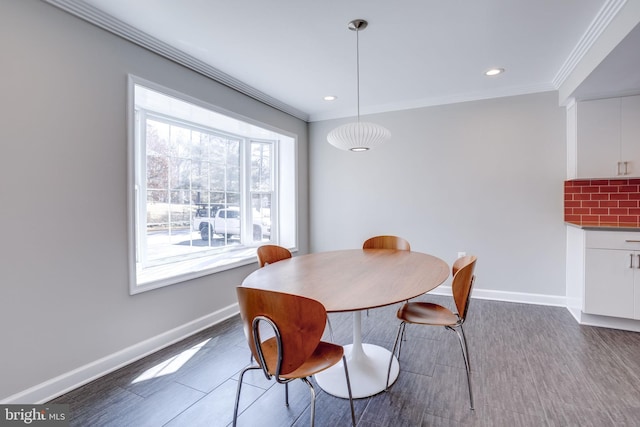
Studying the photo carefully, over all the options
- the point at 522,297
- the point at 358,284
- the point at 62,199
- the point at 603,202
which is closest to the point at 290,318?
the point at 358,284

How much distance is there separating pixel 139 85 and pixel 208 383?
2296 mm

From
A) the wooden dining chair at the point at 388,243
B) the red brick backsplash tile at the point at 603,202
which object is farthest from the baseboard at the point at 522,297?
the wooden dining chair at the point at 388,243

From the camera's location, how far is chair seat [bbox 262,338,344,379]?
1.35 m

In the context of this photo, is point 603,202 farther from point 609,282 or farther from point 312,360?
point 312,360

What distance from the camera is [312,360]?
148cm

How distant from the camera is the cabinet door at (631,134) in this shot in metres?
2.96

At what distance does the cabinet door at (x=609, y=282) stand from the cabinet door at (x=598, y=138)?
2.72 ft

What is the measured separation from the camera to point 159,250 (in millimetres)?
3172

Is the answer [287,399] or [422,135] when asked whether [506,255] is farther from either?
[287,399]

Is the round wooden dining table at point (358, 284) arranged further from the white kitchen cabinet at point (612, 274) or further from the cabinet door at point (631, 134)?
the cabinet door at point (631, 134)

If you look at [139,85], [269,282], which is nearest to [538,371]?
[269,282]

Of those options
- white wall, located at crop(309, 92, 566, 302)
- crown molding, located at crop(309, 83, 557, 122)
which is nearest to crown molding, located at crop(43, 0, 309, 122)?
crown molding, located at crop(309, 83, 557, 122)

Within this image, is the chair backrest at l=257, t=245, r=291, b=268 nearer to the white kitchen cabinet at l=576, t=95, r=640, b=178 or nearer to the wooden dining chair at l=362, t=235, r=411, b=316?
the wooden dining chair at l=362, t=235, r=411, b=316

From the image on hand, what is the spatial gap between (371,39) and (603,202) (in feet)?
9.98
